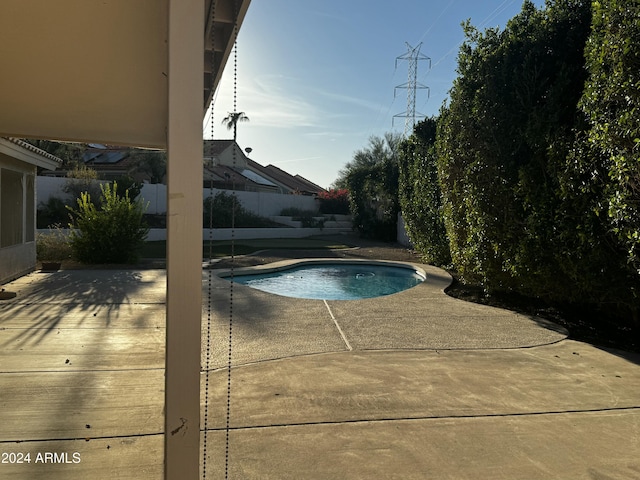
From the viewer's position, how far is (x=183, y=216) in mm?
1532

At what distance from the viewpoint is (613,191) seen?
486 centimetres

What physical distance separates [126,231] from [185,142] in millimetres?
11963

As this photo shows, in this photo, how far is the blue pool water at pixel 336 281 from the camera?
1125cm

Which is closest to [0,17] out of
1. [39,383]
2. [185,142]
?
[185,142]

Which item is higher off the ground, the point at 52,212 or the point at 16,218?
the point at 52,212

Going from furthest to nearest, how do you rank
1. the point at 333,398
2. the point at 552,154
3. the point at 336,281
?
1. the point at 336,281
2. the point at 552,154
3. the point at 333,398

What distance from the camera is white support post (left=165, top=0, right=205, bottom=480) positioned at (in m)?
1.51

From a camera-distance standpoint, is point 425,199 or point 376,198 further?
point 376,198

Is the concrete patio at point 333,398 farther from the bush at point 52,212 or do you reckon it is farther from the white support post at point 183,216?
the bush at point 52,212

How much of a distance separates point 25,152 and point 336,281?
26.8 ft

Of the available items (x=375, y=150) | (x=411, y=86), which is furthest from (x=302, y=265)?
(x=411, y=86)

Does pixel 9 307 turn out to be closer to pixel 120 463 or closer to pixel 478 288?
pixel 120 463

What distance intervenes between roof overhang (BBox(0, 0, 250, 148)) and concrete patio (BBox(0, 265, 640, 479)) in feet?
5.78

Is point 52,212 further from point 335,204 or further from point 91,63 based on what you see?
point 335,204
